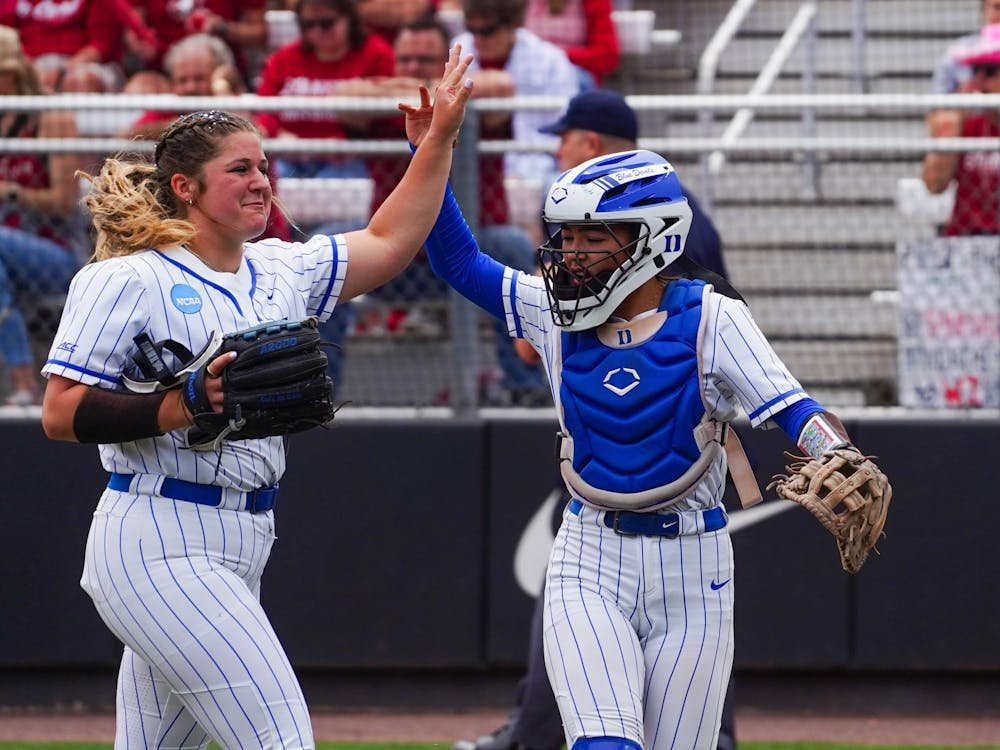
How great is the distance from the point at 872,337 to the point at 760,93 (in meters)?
2.62

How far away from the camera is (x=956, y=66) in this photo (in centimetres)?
820

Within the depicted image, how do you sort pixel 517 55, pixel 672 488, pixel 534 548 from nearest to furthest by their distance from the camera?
pixel 672 488
pixel 534 548
pixel 517 55

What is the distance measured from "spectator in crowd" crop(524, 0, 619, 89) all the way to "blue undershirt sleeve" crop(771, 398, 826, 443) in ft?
16.2

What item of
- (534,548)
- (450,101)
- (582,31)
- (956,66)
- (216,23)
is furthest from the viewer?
(216,23)

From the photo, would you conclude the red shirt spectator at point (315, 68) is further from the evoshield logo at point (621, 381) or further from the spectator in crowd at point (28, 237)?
the evoshield logo at point (621, 381)

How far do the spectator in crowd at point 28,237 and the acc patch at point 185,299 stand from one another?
3236 millimetres

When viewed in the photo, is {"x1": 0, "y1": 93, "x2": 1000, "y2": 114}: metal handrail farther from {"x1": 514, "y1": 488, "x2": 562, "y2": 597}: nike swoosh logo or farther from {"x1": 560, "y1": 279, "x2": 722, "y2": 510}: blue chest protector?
{"x1": 560, "y1": 279, "x2": 722, "y2": 510}: blue chest protector

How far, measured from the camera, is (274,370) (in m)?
3.57

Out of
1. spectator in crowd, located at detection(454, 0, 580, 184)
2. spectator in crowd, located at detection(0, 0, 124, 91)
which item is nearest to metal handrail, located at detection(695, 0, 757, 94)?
spectator in crowd, located at detection(454, 0, 580, 184)

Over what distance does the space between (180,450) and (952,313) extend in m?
4.09

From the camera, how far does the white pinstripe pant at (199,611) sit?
362 centimetres

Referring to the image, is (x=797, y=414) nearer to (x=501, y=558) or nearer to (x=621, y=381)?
(x=621, y=381)

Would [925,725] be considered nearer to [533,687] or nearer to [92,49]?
[533,687]

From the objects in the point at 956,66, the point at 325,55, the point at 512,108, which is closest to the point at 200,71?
the point at 325,55
